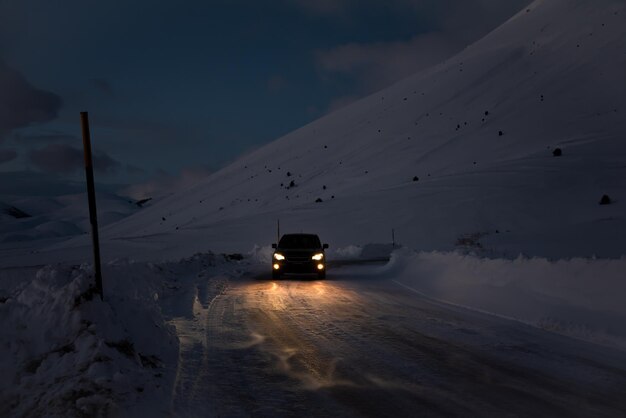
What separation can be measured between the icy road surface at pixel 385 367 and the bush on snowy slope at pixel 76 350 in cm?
49

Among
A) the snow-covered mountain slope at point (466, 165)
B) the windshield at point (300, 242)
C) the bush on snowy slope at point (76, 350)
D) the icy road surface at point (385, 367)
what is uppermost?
the snow-covered mountain slope at point (466, 165)

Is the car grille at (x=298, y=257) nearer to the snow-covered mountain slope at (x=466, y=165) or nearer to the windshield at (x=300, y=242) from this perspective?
the windshield at (x=300, y=242)

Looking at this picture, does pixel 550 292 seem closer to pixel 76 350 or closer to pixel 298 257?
pixel 76 350

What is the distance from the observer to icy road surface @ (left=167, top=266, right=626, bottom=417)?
6074mm

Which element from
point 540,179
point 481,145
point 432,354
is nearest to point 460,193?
point 540,179

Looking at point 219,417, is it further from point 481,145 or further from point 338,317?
point 481,145

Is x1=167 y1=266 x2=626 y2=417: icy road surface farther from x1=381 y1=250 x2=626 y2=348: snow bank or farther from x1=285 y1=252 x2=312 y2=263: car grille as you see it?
x1=285 y1=252 x2=312 y2=263: car grille

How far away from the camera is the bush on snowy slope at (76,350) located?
19.7ft

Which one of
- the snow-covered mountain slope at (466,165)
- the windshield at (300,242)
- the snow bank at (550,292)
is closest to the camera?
the snow bank at (550,292)

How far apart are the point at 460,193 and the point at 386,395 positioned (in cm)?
5353

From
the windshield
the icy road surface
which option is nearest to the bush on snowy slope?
the icy road surface

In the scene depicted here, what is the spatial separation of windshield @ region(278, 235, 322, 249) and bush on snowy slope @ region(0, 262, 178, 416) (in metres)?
13.5

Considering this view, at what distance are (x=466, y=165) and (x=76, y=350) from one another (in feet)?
217

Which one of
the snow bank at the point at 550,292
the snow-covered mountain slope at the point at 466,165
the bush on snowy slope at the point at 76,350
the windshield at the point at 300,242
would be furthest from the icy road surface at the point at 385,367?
the snow-covered mountain slope at the point at 466,165
